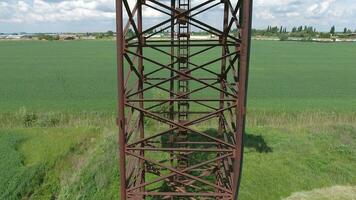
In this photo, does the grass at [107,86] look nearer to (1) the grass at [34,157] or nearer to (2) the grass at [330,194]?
(1) the grass at [34,157]

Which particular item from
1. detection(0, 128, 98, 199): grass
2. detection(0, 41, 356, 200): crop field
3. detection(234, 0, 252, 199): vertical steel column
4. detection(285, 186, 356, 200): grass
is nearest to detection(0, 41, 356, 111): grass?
detection(0, 41, 356, 200): crop field

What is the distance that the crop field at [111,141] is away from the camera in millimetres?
13648

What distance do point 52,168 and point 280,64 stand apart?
158 ft

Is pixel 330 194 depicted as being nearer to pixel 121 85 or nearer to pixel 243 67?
pixel 243 67

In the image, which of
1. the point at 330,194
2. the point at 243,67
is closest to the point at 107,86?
the point at 330,194

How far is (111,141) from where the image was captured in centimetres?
1780

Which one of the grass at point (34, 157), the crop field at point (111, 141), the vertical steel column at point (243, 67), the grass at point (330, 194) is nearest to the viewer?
the vertical steel column at point (243, 67)

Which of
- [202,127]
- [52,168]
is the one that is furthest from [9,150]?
[202,127]

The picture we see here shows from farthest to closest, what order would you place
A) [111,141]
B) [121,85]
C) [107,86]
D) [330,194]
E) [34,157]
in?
[107,86], [111,141], [34,157], [330,194], [121,85]

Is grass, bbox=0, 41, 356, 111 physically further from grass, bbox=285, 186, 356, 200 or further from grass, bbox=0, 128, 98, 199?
grass, bbox=285, 186, 356, 200

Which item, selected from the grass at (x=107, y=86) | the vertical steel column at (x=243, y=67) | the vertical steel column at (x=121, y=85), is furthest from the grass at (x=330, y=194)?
the grass at (x=107, y=86)

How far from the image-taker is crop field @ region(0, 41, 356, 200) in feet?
44.8

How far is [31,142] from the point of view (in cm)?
1789

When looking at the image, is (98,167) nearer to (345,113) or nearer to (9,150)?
(9,150)
